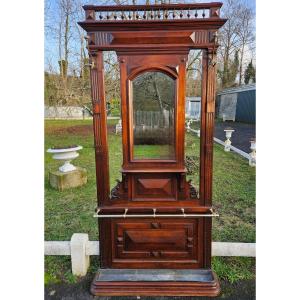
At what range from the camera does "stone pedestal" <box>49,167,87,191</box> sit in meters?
4.70

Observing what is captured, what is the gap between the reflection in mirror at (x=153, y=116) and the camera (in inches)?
75.6

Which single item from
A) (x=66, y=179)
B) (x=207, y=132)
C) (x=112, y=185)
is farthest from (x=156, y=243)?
(x=66, y=179)

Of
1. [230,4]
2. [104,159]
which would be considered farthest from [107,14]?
[230,4]

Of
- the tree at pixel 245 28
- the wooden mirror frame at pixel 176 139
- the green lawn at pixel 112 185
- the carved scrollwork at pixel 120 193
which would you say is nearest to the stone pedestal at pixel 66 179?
the green lawn at pixel 112 185

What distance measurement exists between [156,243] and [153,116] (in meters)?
1.13

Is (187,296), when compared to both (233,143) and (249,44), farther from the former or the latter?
(233,143)

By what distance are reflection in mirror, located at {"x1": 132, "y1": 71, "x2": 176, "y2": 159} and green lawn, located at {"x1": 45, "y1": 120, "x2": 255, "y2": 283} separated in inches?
56.0

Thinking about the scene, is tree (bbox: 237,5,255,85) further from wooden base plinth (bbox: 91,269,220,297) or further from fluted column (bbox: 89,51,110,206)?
wooden base plinth (bbox: 91,269,220,297)

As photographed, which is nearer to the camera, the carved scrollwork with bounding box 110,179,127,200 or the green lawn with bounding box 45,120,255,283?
the carved scrollwork with bounding box 110,179,127,200

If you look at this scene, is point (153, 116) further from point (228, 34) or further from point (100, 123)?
point (228, 34)

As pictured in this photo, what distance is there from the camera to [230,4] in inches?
177

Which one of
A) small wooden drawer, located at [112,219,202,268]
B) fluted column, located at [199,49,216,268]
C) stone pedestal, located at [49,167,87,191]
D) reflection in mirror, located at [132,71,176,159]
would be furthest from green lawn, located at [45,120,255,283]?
reflection in mirror, located at [132,71,176,159]

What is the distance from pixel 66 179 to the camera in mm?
4719

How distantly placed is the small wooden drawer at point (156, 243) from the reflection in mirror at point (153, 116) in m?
0.62
